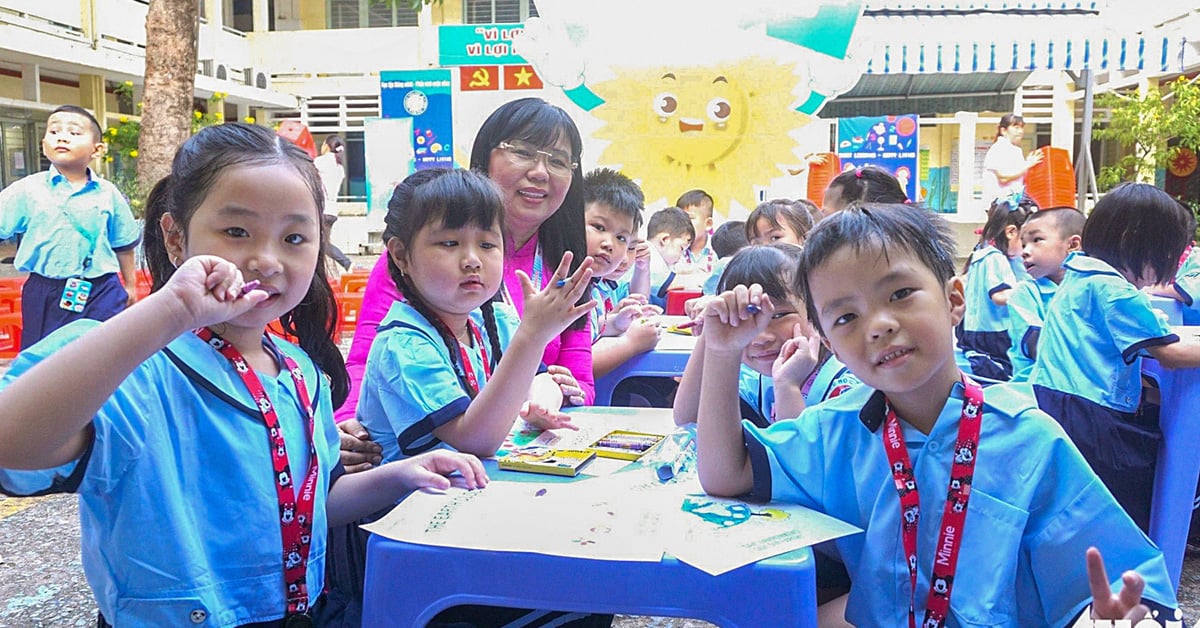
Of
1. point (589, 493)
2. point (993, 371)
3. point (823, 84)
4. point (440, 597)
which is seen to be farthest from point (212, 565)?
point (823, 84)

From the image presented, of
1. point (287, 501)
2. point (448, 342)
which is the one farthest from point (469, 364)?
point (287, 501)

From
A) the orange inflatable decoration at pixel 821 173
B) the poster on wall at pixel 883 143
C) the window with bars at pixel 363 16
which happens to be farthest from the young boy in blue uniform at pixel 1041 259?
the window with bars at pixel 363 16

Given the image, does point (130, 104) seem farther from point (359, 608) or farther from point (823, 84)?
point (359, 608)

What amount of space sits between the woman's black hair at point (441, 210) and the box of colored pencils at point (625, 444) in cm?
26

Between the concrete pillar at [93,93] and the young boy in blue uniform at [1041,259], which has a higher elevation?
the concrete pillar at [93,93]

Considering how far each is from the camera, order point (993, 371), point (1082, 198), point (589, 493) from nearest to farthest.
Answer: point (589, 493) < point (993, 371) < point (1082, 198)

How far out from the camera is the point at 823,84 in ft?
21.2

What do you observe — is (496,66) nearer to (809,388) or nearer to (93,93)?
(93,93)

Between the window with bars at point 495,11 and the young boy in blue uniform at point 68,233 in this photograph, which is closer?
the young boy in blue uniform at point 68,233

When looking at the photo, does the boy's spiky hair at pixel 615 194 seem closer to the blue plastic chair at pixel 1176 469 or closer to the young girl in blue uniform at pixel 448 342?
the young girl in blue uniform at pixel 448 342

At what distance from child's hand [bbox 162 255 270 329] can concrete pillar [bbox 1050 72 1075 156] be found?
17119 mm

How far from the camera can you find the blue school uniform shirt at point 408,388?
1.57 meters

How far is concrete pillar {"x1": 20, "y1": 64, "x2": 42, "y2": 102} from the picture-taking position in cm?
1207

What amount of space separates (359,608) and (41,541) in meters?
1.96
